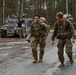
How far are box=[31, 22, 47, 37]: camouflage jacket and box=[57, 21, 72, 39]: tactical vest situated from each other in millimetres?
1463

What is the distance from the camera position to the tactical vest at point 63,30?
38.6 ft

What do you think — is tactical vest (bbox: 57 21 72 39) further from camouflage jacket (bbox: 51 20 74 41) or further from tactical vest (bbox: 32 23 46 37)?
tactical vest (bbox: 32 23 46 37)

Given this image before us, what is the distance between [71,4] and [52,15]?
4462mm

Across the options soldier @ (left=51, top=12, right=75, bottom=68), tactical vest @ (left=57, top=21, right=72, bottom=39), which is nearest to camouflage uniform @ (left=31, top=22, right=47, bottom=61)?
soldier @ (left=51, top=12, right=75, bottom=68)

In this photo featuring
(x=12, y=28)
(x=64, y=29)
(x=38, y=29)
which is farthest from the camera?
(x=12, y=28)

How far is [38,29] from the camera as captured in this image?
43.2ft

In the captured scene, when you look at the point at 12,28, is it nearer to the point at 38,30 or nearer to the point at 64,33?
the point at 38,30

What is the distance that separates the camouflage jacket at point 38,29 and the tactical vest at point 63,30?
57.6 inches

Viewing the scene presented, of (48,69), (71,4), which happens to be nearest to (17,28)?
(48,69)

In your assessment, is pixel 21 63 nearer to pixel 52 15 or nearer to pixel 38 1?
pixel 52 15

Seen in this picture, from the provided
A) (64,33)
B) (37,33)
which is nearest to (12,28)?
(37,33)

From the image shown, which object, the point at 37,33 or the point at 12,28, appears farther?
the point at 12,28

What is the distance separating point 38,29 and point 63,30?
5.19ft

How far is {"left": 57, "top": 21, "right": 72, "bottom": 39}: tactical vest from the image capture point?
11762 millimetres
